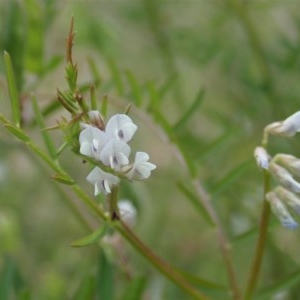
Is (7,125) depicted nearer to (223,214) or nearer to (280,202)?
(280,202)

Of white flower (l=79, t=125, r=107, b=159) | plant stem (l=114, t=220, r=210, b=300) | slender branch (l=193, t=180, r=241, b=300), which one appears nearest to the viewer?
white flower (l=79, t=125, r=107, b=159)

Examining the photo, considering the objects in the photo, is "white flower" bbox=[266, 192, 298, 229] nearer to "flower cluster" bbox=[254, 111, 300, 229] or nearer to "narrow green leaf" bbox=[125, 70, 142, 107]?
"flower cluster" bbox=[254, 111, 300, 229]

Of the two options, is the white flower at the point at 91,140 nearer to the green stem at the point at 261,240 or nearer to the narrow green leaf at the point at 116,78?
the green stem at the point at 261,240

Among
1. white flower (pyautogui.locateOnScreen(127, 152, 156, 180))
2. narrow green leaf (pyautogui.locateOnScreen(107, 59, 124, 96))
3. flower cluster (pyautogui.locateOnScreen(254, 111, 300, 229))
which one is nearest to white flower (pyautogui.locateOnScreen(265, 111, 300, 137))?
flower cluster (pyautogui.locateOnScreen(254, 111, 300, 229))

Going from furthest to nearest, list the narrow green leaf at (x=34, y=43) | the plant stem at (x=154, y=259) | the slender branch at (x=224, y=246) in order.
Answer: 1. the narrow green leaf at (x=34, y=43)
2. the slender branch at (x=224, y=246)
3. the plant stem at (x=154, y=259)

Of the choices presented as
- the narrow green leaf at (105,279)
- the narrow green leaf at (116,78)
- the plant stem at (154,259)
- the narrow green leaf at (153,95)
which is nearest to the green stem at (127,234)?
the plant stem at (154,259)

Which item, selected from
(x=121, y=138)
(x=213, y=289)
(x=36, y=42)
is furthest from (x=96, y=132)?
(x=36, y=42)

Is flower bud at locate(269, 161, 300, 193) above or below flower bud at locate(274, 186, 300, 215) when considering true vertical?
above
